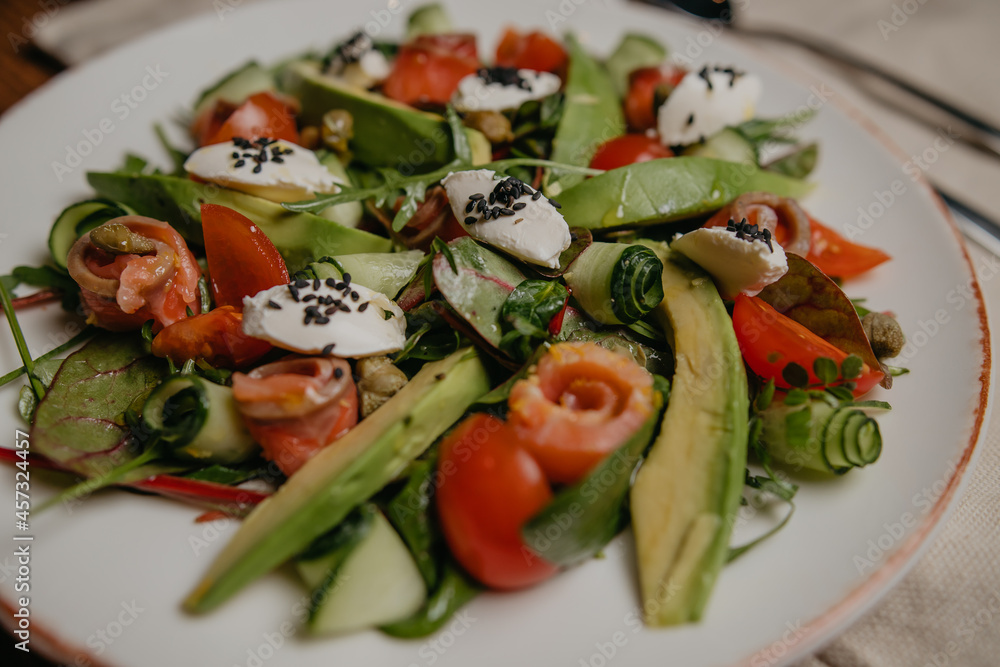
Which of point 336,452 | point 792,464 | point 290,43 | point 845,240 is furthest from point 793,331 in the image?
point 290,43

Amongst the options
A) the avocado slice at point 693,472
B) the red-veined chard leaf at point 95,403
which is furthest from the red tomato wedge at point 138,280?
the avocado slice at point 693,472

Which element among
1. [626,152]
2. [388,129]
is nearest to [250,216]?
[388,129]

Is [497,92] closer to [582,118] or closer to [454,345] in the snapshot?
[582,118]

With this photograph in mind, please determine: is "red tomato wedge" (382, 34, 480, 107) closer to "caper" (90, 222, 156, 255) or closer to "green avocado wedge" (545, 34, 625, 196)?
"green avocado wedge" (545, 34, 625, 196)

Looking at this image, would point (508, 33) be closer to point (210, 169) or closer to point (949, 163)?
point (210, 169)
